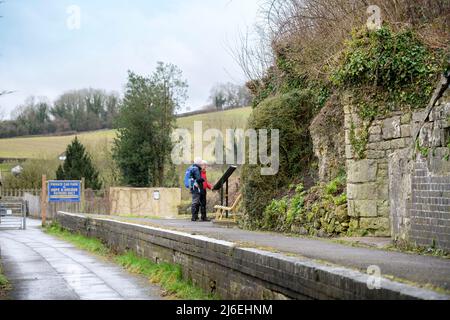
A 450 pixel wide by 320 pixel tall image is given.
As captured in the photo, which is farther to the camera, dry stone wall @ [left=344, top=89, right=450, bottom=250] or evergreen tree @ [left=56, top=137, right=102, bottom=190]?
evergreen tree @ [left=56, top=137, right=102, bottom=190]

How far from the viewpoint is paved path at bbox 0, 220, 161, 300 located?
416 inches

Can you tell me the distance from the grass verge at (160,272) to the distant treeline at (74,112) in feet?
189

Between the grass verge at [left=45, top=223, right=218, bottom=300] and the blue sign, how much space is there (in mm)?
15706

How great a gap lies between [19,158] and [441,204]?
61738mm

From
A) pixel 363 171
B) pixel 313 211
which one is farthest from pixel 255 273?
pixel 313 211

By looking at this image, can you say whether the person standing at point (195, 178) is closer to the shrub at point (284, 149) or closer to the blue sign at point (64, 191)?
the shrub at point (284, 149)

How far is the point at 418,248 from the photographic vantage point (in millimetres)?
10203

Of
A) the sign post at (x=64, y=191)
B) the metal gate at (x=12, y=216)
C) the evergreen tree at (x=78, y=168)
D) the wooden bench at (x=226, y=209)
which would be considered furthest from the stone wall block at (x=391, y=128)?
the evergreen tree at (x=78, y=168)

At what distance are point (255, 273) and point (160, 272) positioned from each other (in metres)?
4.39

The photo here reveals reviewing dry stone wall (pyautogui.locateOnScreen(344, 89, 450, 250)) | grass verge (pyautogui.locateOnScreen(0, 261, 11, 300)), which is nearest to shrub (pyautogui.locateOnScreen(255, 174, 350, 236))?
dry stone wall (pyautogui.locateOnScreen(344, 89, 450, 250))

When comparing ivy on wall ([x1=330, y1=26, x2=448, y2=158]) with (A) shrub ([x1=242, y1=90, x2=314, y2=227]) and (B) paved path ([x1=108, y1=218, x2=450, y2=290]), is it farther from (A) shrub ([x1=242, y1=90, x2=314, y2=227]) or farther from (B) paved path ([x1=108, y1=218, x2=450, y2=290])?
(A) shrub ([x1=242, y1=90, x2=314, y2=227])

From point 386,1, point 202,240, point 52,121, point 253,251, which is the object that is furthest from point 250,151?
point 52,121

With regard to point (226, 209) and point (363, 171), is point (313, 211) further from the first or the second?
point (226, 209)

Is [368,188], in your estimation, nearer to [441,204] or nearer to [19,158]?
[441,204]
